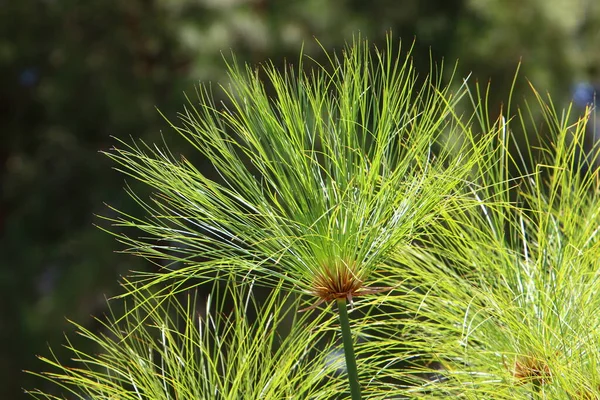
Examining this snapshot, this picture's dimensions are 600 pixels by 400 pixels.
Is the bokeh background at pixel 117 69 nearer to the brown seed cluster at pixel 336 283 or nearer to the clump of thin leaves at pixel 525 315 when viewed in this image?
the clump of thin leaves at pixel 525 315

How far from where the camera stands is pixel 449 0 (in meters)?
2.62

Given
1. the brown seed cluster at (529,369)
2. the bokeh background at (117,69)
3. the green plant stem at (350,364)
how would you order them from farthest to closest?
the bokeh background at (117,69) < the brown seed cluster at (529,369) < the green plant stem at (350,364)

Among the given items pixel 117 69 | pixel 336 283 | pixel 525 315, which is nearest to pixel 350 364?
pixel 336 283

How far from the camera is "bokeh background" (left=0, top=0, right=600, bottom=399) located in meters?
2.53

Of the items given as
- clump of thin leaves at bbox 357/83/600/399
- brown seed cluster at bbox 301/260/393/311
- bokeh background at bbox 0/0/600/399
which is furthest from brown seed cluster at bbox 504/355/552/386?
bokeh background at bbox 0/0/600/399

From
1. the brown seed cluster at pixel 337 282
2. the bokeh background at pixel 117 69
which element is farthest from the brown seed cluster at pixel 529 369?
the bokeh background at pixel 117 69

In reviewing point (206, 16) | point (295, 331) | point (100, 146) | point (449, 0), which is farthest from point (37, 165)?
point (295, 331)

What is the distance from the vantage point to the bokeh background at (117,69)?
8.30 feet

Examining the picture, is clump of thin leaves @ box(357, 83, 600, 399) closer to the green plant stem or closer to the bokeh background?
the green plant stem

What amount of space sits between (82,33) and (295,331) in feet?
8.90

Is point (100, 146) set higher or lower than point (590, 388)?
higher

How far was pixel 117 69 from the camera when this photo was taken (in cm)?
300

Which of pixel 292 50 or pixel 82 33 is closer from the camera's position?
pixel 292 50

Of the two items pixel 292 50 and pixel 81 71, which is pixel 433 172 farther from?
pixel 81 71
